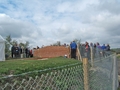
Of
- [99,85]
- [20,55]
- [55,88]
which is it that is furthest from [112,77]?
[20,55]

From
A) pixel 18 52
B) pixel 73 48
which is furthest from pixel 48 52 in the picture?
pixel 73 48

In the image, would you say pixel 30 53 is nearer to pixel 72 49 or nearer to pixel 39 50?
A: pixel 39 50

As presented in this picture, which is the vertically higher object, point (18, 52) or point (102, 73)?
point (18, 52)

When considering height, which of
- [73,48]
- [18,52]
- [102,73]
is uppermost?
[73,48]

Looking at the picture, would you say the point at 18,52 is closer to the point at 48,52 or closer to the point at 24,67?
the point at 48,52

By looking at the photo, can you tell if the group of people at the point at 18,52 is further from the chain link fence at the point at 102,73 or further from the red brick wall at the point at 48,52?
the chain link fence at the point at 102,73

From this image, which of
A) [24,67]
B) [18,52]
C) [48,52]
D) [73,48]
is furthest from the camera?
[48,52]

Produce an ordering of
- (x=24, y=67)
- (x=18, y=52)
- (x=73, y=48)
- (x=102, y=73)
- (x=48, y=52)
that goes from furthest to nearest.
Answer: (x=48, y=52)
(x=18, y=52)
(x=73, y=48)
(x=24, y=67)
(x=102, y=73)

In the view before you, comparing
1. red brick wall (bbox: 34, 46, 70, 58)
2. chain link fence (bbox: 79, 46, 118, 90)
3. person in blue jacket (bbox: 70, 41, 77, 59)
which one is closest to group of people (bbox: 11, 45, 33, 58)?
red brick wall (bbox: 34, 46, 70, 58)

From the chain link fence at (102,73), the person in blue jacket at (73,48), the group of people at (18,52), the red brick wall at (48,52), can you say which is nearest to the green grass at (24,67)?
the chain link fence at (102,73)

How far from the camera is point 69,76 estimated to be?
3451mm

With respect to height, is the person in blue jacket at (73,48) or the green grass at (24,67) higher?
the person in blue jacket at (73,48)

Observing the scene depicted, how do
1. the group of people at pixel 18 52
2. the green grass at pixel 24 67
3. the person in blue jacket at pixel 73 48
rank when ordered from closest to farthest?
the green grass at pixel 24 67 < the person in blue jacket at pixel 73 48 < the group of people at pixel 18 52

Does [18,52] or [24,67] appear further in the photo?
[18,52]
